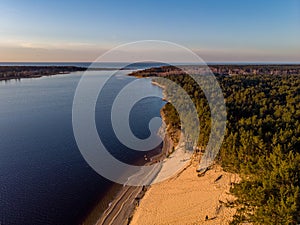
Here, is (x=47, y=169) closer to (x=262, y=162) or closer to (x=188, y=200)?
(x=188, y=200)

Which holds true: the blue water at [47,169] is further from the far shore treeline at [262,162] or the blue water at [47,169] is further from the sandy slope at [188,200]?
the far shore treeline at [262,162]

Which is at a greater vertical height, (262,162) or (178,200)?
(262,162)

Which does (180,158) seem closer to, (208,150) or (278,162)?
(208,150)

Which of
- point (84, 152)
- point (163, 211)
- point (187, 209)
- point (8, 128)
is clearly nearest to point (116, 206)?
point (163, 211)

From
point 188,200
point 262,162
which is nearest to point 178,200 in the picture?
point 188,200

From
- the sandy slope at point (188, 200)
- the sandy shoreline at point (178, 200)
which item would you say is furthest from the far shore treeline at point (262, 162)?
the sandy shoreline at point (178, 200)
